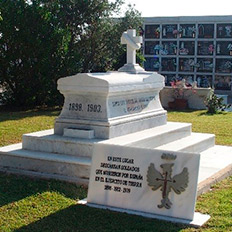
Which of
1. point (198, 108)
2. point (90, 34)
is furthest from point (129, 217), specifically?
point (90, 34)

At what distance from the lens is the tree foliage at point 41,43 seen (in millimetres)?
13164

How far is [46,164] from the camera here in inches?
234

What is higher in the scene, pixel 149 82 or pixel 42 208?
pixel 149 82

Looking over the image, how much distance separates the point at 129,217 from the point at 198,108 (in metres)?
10.3

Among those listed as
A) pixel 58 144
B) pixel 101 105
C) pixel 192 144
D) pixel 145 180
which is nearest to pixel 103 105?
pixel 101 105

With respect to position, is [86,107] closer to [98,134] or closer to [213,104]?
[98,134]

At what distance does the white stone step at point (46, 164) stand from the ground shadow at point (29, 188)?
0.50 ft

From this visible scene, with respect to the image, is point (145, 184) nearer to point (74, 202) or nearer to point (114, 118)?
point (74, 202)

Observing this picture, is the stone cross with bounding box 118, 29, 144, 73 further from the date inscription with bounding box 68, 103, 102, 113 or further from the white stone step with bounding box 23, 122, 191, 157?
the date inscription with bounding box 68, 103, 102, 113

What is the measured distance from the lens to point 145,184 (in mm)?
4641

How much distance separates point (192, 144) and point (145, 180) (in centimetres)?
261

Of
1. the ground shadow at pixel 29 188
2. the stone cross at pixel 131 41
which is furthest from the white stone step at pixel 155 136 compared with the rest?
the stone cross at pixel 131 41

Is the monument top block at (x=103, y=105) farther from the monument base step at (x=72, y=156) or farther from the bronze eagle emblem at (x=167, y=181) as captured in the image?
the bronze eagle emblem at (x=167, y=181)

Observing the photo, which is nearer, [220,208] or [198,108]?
[220,208]
